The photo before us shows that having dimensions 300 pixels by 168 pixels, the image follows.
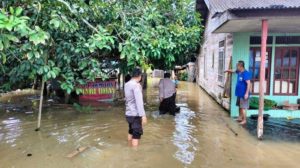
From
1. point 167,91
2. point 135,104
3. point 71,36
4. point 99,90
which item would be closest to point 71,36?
point 71,36

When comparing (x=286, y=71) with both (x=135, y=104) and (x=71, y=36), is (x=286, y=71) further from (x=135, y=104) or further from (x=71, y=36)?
(x=71, y=36)

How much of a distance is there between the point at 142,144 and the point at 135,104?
93 centimetres

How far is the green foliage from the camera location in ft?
12.0

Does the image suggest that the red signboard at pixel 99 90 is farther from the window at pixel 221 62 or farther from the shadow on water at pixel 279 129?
the shadow on water at pixel 279 129

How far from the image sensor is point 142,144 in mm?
6078

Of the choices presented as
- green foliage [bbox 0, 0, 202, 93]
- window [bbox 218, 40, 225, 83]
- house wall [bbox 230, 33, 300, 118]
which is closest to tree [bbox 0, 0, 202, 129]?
green foliage [bbox 0, 0, 202, 93]

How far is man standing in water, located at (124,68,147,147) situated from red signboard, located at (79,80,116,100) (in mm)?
6765

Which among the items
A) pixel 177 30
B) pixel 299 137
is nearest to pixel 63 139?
pixel 177 30

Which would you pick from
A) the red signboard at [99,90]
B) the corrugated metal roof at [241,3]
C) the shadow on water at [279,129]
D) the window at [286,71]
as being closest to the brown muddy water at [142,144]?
the shadow on water at [279,129]

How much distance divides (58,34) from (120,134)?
8.41 feet

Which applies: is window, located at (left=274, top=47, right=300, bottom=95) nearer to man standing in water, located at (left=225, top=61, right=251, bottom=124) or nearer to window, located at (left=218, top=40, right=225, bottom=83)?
man standing in water, located at (left=225, top=61, right=251, bottom=124)

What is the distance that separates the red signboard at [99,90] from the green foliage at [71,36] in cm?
337

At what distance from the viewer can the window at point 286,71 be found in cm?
894

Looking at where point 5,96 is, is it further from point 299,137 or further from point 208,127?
point 299,137
